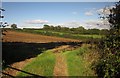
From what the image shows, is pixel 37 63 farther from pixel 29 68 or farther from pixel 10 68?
pixel 10 68

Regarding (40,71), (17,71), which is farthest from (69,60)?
(17,71)

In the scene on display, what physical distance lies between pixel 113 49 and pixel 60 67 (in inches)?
346

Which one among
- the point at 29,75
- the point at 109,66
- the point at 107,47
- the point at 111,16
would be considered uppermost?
the point at 111,16

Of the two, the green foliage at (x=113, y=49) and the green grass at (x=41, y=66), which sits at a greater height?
the green foliage at (x=113, y=49)

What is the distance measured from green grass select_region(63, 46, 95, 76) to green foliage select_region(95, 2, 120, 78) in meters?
3.63

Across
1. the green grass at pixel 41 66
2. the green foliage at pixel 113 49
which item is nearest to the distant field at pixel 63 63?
the green grass at pixel 41 66

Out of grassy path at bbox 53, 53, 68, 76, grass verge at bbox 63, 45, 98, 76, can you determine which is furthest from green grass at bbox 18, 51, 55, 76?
grass verge at bbox 63, 45, 98, 76

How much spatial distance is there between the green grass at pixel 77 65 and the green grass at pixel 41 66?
218 cm

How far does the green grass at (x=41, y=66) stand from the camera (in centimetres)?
2369

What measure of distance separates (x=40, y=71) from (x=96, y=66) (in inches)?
237

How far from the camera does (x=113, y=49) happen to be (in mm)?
19016

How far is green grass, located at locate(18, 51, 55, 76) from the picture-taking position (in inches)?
933

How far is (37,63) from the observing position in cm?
2688

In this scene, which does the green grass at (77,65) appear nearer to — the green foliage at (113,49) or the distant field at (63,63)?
the distant field at (63,63)
